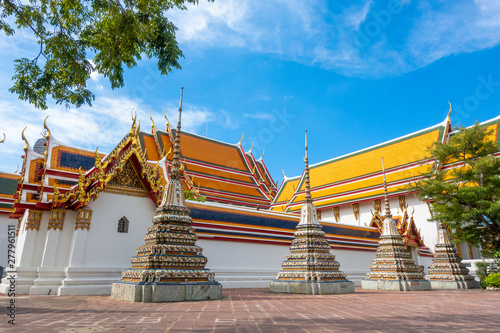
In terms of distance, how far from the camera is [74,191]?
826cm

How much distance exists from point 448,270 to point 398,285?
426 cm

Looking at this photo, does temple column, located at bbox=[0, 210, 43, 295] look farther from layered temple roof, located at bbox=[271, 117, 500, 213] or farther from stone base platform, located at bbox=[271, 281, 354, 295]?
layered temple roof, located at bbox=[271, 117, 500, 213]

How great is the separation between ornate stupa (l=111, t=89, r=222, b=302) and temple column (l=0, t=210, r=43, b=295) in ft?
9.21

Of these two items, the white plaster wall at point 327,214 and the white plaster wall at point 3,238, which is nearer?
the white plaster wall at point 3,238

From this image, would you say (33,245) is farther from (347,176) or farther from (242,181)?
(347,176)

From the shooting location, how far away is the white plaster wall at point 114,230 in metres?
8.46

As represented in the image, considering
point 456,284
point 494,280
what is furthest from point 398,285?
point 456,284

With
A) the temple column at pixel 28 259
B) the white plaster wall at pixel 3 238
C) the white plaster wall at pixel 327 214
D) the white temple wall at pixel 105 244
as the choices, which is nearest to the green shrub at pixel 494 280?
the white temple wall at pixel 105 244

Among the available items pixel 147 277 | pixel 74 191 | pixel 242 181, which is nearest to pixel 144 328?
pixel 147 277

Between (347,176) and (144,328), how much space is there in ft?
79.8

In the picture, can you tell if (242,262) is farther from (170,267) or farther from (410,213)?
(410,213)

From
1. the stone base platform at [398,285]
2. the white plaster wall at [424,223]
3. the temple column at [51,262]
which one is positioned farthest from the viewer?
the white plaster wall at [424,223]

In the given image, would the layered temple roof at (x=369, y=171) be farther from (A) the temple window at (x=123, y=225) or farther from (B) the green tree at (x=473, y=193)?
(A) the temple window at (x=123, y=225)

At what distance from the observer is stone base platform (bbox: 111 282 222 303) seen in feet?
18.6
